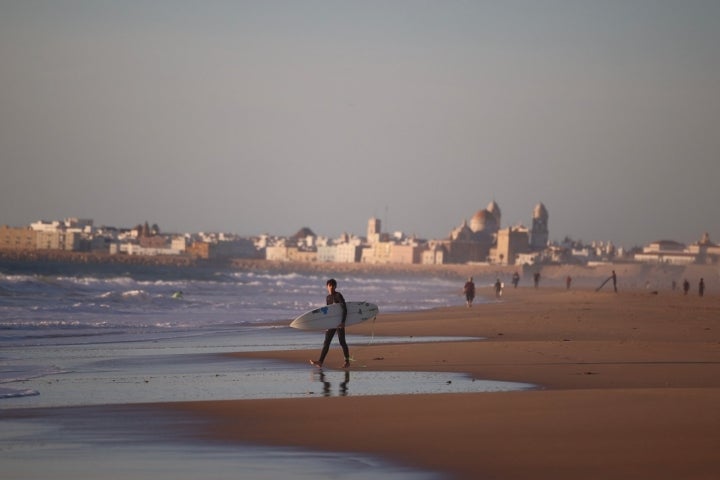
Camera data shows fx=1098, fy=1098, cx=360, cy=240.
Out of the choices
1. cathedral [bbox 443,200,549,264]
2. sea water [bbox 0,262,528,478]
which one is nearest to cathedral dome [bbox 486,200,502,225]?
cathedral [bbox 443,200,549,264]

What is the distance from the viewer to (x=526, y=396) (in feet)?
35.3

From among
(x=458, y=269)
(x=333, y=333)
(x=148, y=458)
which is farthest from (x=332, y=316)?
(x=458, y=269)

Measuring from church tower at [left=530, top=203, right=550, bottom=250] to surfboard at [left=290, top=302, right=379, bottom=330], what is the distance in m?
162

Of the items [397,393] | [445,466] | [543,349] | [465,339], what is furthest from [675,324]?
[445,466]

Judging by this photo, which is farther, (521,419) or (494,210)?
(494,210)

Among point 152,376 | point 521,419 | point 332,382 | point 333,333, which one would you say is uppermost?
point 333,333

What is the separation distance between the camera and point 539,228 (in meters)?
181

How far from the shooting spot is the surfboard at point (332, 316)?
15.8 meters

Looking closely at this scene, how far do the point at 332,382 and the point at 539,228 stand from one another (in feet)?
559

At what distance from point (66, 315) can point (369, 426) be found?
70.3 feet

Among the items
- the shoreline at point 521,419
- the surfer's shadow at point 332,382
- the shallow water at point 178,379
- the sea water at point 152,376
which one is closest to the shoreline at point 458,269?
the sea water at point 152,376

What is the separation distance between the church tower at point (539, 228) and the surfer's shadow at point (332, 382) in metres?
165

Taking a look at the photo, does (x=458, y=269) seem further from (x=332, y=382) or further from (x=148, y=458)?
(x=148, y=458)

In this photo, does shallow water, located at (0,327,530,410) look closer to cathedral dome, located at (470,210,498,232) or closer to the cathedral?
the cathedral
